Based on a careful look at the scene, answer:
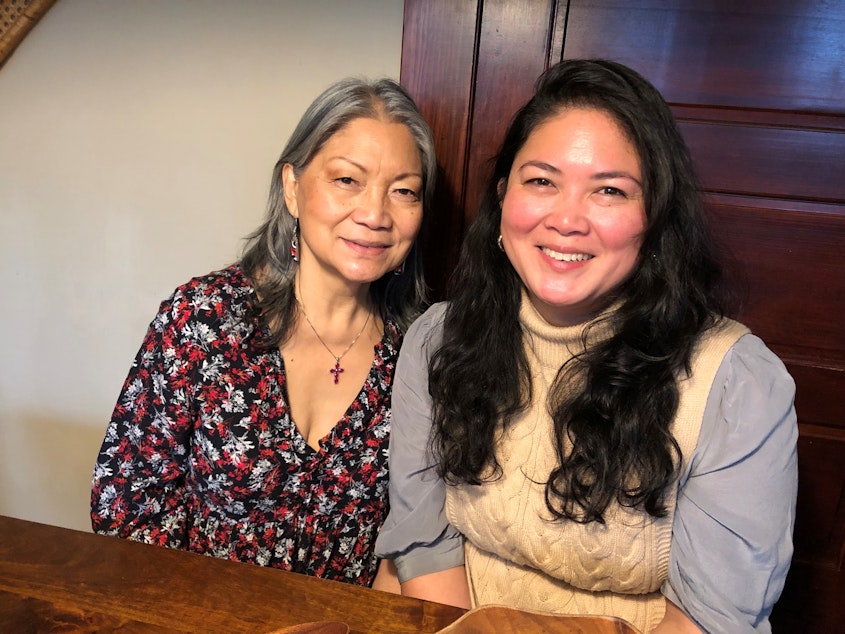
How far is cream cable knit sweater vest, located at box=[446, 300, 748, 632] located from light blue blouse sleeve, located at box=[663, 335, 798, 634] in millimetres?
40

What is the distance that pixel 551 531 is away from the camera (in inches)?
48.9

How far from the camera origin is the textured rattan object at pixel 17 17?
1.77m

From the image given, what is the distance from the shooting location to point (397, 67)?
5.47 ft

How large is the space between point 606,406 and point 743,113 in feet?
2.69

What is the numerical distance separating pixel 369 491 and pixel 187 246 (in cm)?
83

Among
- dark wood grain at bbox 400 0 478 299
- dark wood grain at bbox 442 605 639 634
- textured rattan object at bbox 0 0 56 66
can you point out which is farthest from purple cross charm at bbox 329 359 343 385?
textured rattan object at bbox 0 0 56 66

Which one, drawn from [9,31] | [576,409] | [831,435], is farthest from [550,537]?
[9,31]

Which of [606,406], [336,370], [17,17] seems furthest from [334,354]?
[17,17]

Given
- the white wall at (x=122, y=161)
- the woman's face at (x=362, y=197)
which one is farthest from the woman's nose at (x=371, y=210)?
the white wall at (x=122, y=161)

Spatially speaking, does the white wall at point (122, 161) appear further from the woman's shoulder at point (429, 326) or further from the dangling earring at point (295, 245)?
the woman's shoulder at point (429, 326)

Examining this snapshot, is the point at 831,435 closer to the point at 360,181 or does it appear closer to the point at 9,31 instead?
the point at 360,181

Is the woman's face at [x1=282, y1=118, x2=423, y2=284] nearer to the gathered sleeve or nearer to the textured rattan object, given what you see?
the gathered sleeve

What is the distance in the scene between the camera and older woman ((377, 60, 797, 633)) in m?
1.11

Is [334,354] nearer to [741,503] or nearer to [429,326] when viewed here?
[429,326]
